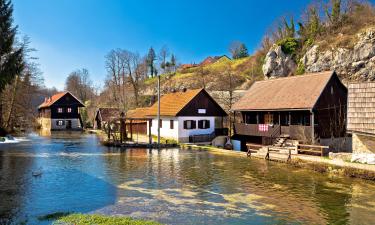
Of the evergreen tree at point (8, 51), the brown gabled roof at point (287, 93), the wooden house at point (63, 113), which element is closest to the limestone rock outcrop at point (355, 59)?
the brown gabled roof at point (287, 93)

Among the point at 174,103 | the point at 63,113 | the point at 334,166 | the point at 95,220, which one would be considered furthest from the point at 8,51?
the point at 63,113

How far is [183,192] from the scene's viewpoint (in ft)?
55.5

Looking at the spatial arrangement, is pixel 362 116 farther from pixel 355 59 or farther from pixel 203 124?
pixel 355 59

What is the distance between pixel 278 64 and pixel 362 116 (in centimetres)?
4064

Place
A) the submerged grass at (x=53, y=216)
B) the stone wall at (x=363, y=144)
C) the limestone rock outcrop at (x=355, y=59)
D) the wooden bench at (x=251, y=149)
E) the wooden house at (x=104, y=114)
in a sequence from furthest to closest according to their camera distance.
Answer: the wooden house at (x=104, y=114), the limestone rock outcrop at (x=355, y=59), the wooden bench at (x=251, y=149), the stone wall at (x=363, y=144), the submerged grass at (x=53, y=216)

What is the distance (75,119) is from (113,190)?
61565 mm

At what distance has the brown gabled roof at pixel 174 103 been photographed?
132 feet

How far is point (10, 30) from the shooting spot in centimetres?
3469

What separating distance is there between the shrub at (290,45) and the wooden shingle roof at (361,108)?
3950cm

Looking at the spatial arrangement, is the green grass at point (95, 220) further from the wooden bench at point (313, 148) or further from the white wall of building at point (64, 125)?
the white wall of building at point (64, 125)

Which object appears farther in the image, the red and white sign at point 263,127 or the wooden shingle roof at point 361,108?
the red and white sign at point 263,127

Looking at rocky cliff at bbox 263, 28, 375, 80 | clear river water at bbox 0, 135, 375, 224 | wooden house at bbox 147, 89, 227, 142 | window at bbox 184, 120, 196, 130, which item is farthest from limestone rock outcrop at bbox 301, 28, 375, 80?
clear river water at bbox 0, 135, 375, 224

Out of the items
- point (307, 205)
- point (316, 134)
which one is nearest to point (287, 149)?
point (316, 134)

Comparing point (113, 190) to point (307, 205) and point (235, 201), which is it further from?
point (307, 205)
